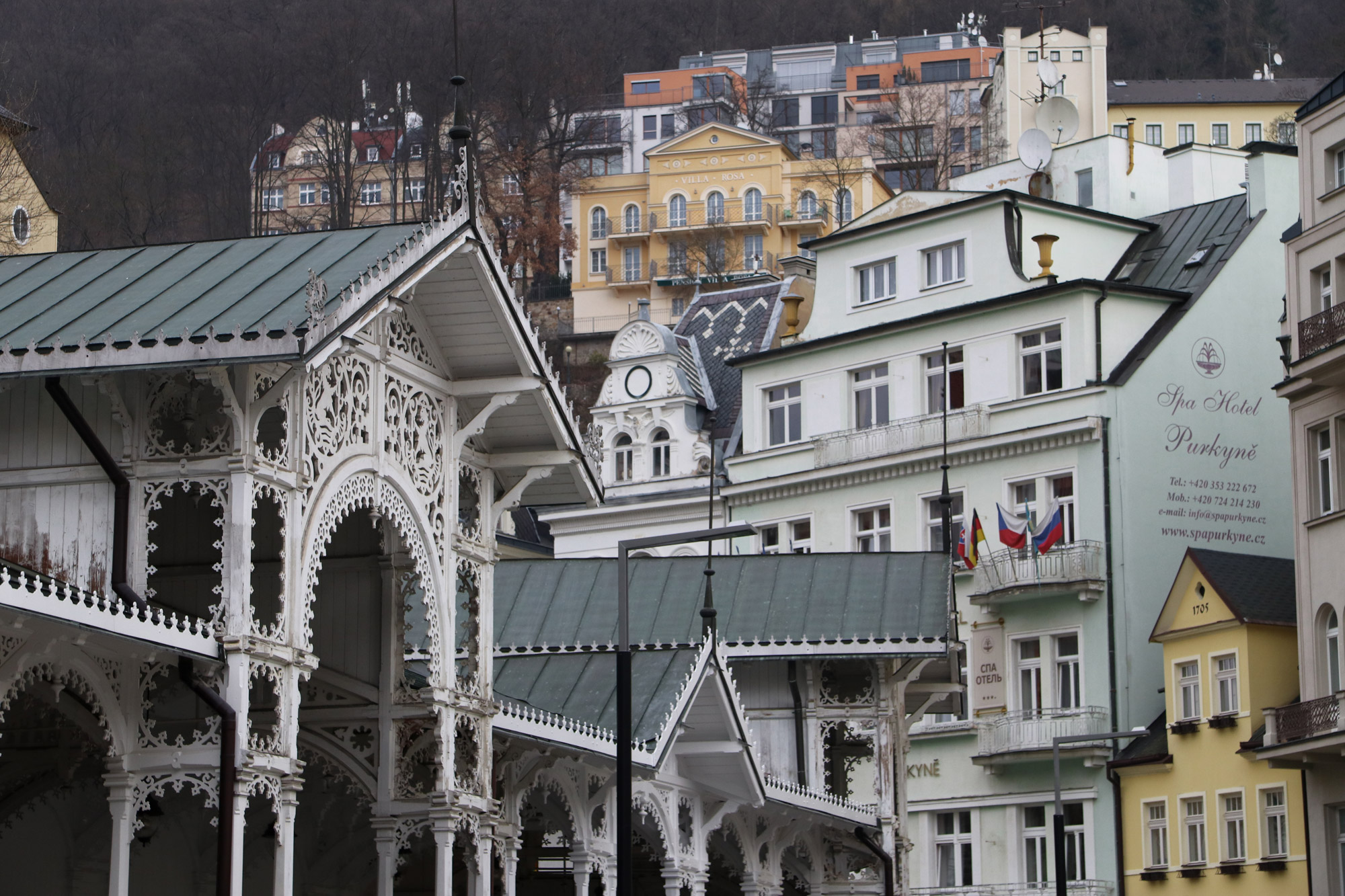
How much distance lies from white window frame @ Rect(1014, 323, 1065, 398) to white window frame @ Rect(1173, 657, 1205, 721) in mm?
7625

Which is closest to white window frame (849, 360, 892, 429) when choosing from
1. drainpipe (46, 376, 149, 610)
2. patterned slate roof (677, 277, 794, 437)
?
patterned slate roof (677, 277, 794, 437)

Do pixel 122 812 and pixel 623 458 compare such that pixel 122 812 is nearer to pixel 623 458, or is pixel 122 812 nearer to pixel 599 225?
pixel 623 458

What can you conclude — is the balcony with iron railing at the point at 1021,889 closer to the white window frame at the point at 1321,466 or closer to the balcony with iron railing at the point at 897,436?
the balcony with iron railing at the point at 897,436

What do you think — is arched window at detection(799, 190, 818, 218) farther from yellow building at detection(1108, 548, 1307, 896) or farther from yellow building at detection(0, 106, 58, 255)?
yellow building at detection(1108, 548, 1307, 896)

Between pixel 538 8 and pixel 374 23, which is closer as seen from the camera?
pixel 374 23

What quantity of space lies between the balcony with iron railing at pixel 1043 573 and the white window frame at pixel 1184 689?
307 cm

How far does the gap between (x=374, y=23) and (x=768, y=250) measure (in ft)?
70.1

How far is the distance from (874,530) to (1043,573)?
6274 mm

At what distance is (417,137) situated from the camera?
10550 cm

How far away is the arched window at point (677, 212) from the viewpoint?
121m


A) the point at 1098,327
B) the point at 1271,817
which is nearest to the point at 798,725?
the point at 1271,817

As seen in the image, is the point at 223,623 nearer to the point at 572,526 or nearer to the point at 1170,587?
the point at 1170,587

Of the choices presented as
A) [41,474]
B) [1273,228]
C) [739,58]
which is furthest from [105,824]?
[739,58]

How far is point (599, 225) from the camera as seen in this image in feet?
405
